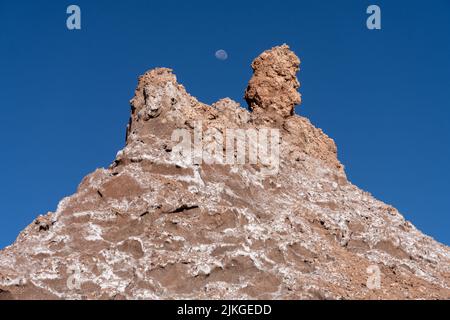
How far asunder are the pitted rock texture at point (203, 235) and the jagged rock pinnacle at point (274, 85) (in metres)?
Result: 5.61

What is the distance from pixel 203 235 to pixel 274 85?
22.2m

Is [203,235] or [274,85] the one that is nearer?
[203,235]

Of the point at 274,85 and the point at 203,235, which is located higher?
the point at 274,85

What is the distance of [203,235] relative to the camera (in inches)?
1515

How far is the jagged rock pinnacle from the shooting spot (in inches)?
2233

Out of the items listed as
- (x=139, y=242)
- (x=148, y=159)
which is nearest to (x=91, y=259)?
(x=139, y=242)

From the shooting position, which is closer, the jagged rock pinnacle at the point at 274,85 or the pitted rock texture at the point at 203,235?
the pitted rock texture at the point at 203,235

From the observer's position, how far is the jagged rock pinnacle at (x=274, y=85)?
56719 mm

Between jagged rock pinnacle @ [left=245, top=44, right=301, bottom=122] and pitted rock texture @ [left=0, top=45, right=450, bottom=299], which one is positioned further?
jagged rock pinnacle @ [left=245, top=44, right=301, bottom=122]

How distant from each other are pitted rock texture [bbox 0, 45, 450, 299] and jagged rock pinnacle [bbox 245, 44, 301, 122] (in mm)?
5610

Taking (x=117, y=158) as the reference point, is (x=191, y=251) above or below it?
below

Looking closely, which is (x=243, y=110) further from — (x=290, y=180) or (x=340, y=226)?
(x=340, y=226)

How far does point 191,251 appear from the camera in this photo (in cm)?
3753
